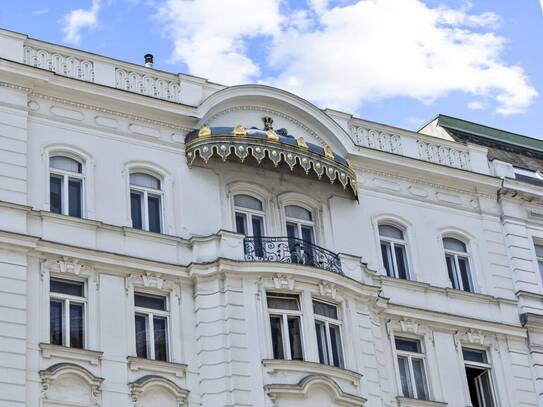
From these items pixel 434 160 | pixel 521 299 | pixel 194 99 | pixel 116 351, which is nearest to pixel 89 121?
pixel 194 99

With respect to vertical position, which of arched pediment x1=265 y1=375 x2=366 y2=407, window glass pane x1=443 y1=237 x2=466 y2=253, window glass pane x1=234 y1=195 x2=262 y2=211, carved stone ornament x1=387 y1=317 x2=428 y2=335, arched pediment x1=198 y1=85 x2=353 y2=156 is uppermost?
arched pediment x1=198 y1=85 x2=353 y2=156

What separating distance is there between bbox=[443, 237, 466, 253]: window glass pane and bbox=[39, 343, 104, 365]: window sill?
11896 mm

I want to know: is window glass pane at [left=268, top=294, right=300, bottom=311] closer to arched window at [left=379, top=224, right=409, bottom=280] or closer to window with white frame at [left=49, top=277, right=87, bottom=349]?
arched window at [left=379, top=224, right=409, bottom=280]

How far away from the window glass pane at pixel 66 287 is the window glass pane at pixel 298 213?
6.57 meters

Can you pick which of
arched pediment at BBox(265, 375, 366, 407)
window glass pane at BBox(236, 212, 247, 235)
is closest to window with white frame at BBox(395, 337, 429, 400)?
arched pediment at BBox(265, 375, 366, 407)

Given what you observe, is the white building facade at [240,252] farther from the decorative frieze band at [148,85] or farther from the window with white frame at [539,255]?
the window with white frame at [539,255]

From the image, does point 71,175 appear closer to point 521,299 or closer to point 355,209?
point 355,209

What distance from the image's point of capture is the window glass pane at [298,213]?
1270 inches

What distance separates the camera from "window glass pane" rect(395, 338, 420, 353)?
32.0 metres

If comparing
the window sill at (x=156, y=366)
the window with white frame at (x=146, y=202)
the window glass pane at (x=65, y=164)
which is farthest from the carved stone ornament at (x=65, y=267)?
the window glass pane at (x=65, y=164)

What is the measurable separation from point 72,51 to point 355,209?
8.76m

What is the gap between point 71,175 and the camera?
2952 centimetres

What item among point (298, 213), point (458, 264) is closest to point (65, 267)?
point (298, 213)

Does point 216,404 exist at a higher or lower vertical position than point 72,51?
lower
